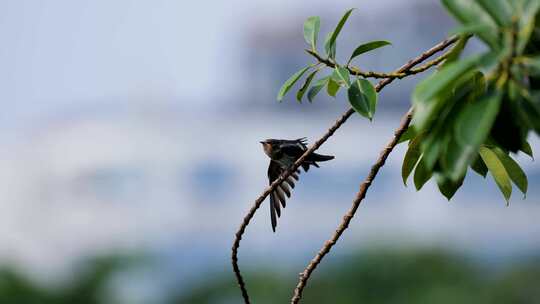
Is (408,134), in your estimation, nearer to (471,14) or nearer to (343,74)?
(343,74)

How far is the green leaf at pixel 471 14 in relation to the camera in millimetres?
2270

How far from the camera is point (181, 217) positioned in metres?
106

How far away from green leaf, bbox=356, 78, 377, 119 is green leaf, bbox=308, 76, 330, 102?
146 mm

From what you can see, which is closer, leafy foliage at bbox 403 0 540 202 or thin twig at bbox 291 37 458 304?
leafy foliage at bbox 403 0 540 202

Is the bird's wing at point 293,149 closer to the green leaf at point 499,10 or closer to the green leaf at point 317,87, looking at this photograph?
the green leaf at point 317,87

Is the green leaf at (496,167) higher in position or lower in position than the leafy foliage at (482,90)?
higher

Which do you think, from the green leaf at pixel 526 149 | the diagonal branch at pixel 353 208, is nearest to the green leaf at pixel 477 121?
the green leaf at pixel 526 149

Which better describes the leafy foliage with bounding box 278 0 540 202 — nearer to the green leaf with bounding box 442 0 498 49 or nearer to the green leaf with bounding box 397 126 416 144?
the green leaf with bounding box 442 0 498 49

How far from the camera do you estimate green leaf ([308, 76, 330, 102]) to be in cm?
308

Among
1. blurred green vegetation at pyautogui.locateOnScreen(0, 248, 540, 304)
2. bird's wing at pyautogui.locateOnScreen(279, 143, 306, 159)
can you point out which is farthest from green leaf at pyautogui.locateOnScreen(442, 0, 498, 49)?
blurred green vegetation at pyautogui.locateOnScreen(0, 248, 540, 304)

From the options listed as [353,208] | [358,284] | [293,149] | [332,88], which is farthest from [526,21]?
[358,284]

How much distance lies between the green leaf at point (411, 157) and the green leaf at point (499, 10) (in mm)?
771

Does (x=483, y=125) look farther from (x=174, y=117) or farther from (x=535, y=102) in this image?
(x=174, y=117)

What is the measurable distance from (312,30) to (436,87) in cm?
113
